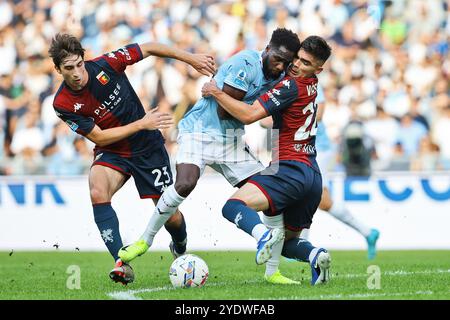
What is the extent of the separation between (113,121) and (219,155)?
1.06 meters

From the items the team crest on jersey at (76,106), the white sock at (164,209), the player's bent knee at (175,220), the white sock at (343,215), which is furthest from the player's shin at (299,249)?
the white sock at (343,215)

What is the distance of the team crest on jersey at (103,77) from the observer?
8305 millimetres

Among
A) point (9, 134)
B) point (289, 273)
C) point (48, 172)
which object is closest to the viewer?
point (289, 273)

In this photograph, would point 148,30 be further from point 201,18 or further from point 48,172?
point 48,172

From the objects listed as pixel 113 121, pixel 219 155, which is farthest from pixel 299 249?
pixel 113 121

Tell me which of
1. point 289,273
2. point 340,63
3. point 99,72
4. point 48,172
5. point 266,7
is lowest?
point 289,273

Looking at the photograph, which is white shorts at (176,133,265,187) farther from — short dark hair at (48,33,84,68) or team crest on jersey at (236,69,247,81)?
short dark hair at (48,33,84,68)

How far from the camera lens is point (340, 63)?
15.4 m

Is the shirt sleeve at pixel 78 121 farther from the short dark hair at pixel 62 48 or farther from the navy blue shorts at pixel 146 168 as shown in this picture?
the short dark hair at pixel 62 48

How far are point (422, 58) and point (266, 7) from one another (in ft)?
9.88

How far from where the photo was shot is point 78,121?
322 inches

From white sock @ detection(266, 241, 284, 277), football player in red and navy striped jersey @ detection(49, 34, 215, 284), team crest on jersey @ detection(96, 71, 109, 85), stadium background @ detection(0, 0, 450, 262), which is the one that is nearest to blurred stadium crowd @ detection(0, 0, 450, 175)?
stadium background @ detection(0, 0, 450, 262)

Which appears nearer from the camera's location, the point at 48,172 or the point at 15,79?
the point at 48,172
